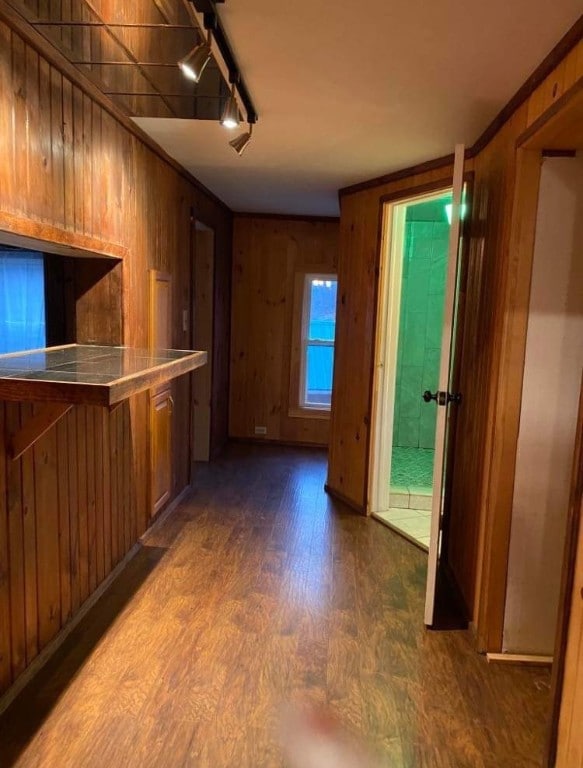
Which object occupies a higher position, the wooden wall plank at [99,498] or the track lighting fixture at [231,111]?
the track lighting fixture at [231,111]

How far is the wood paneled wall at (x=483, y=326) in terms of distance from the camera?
6.81ft

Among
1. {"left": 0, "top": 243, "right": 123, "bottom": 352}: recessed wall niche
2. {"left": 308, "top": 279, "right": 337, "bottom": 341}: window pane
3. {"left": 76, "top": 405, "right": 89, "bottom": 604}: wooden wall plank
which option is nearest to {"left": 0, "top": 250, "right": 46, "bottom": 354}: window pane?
{"left": 0, "top": 243, "right": 123, "bottom": 352}: recessed wall niche

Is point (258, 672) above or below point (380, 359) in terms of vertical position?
below

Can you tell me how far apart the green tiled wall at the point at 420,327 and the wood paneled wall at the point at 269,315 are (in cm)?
79

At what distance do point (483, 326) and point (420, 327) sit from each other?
2.49m

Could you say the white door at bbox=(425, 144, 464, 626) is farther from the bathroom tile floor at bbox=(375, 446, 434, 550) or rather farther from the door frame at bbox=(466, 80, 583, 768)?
the bathroom tile floor at bbox=(375, 446, 434, 550)

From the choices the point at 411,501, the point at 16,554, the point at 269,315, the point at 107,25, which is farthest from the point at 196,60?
the point at 269,315

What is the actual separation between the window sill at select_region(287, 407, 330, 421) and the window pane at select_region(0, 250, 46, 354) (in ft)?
9.36

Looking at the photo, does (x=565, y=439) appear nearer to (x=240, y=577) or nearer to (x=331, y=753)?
(x=331, y=753)

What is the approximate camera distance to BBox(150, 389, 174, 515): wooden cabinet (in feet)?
10.5

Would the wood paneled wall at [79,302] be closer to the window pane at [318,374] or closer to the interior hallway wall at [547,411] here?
the interior hallway wall at [547,411]

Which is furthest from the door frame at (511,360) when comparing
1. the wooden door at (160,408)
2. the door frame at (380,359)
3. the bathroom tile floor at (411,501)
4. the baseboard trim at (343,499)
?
the wooden door at (160,408)

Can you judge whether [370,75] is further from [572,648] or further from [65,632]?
[65,632]

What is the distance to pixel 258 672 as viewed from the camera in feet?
6.79
